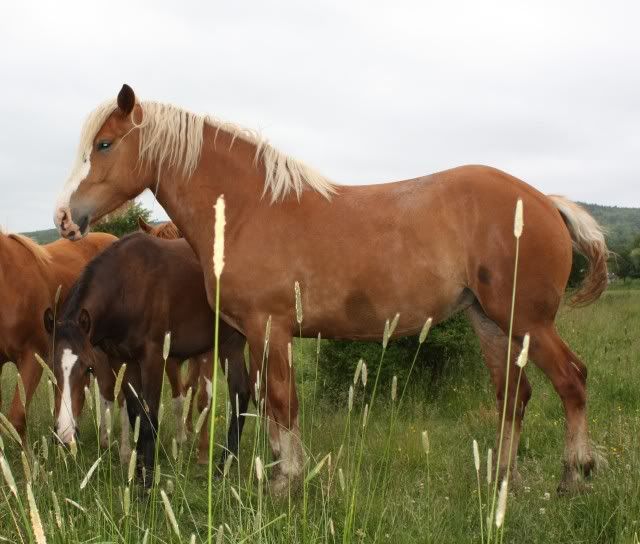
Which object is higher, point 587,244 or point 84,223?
point 84,223

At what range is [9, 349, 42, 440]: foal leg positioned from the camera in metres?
4.93

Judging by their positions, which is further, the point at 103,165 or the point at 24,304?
the point at 24,304

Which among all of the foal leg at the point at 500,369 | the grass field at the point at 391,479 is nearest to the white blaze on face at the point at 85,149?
the grass field at the point at 391,479

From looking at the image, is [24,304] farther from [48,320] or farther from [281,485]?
[281,485]

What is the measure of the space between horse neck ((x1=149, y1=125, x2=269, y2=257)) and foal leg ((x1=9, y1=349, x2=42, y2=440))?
1772 mm

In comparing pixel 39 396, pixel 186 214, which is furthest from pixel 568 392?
pixel 39 396

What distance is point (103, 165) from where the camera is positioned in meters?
4.46

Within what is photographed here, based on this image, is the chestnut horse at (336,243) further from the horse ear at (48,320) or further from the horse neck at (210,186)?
the horse ear at (48,320)

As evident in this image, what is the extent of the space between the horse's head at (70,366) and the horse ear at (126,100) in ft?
4.79

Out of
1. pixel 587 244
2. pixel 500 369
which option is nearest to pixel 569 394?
pixel 500 369

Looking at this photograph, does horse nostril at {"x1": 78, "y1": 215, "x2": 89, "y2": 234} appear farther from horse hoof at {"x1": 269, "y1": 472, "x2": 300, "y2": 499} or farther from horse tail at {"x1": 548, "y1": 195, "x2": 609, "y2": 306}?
horse tail at {"x1": 548, "y1": 195, "x2": 609, "y2": 306}

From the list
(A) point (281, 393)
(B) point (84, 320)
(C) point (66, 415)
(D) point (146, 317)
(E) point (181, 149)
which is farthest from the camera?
(D) point (146, 317)

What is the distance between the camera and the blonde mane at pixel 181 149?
4.48m

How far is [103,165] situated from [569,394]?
363 centimetres
